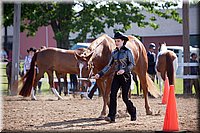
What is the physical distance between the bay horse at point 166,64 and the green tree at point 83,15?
20.3 ft

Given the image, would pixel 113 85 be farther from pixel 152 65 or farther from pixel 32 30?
pixel 32 30

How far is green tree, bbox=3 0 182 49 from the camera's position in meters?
22.1

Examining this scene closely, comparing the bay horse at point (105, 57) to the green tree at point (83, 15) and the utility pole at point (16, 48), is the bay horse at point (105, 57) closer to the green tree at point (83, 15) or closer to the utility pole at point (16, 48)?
the utility pole at point (16, 48)

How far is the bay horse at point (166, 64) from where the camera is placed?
47.4ft

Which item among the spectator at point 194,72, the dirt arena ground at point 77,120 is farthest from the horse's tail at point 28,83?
the spectator at point 194,72

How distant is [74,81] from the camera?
17188 mm

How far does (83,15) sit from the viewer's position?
22344 millimetres

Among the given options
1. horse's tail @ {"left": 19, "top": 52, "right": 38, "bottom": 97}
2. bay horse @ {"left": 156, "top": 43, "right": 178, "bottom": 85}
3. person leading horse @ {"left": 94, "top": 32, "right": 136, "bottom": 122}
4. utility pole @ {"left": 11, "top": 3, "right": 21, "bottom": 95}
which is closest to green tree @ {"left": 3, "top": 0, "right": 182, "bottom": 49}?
utility pole @ {"left": 11, "top": 3, "right": 21, "bottom": 95}

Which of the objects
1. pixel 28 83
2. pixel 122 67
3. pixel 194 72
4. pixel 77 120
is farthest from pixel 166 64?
pixel 122 67

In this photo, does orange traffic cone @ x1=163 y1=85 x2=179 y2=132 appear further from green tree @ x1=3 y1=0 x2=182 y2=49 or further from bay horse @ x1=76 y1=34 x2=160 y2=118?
green tree @ x1=3 y1=0 x2=182 y2=49

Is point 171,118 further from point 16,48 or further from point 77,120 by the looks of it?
point 16,48

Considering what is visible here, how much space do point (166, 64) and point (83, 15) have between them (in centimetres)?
838

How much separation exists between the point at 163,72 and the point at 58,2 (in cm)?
865

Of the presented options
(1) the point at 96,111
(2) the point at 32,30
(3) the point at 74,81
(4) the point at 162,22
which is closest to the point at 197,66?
(3) the point at 74,81
